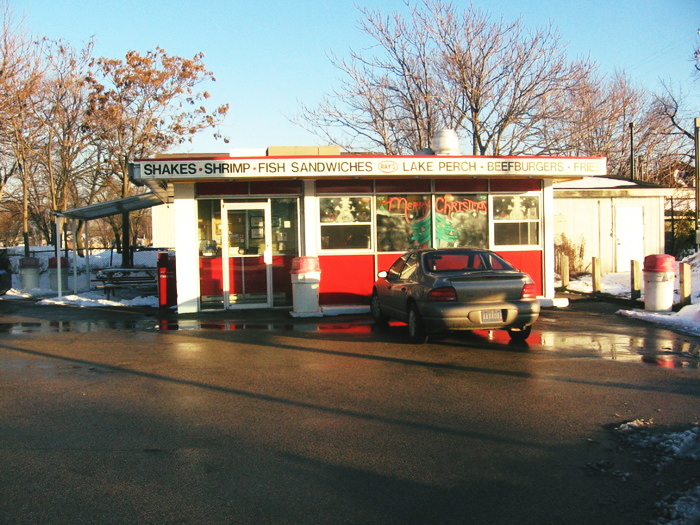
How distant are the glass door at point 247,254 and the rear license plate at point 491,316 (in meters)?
6.67

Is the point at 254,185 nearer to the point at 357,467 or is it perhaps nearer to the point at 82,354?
the point at 82,354

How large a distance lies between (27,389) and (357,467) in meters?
4.58

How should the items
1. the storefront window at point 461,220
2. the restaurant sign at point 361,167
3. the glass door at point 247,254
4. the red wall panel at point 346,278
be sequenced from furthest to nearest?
1. the storefront window at point 461,220
2. the red wall panel at point 346,278
3. the glass door at point 247,254
4. the restaurant sign at point 361,167

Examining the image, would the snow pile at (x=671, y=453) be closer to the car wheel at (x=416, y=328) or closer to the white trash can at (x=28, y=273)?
the car wheel at (x=416, y=328)

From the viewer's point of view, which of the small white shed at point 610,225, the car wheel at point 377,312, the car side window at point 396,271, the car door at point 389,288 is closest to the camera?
the car door at point 389,288

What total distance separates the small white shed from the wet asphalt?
10.9 meters

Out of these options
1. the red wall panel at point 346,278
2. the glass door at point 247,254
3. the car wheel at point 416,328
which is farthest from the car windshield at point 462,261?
the glass door at point 247,254

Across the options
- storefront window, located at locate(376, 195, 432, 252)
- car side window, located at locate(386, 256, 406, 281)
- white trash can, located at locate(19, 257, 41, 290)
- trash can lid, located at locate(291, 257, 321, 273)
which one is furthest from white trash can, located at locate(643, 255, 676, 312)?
white trash can, located at locate(19, 257, 41, 290)

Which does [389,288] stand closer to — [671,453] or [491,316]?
[491,316]

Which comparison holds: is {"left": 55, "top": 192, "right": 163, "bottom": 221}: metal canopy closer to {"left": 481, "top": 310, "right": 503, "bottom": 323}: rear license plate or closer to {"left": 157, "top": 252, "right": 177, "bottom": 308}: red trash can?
{"left": 157, "top": 252, "right": 177, "bottom": 308}: red trash can

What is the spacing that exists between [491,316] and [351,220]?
242 inches

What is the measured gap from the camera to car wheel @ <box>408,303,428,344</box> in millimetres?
10008

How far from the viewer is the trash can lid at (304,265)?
13492mm

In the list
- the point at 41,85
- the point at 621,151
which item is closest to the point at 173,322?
the point at 41,85
